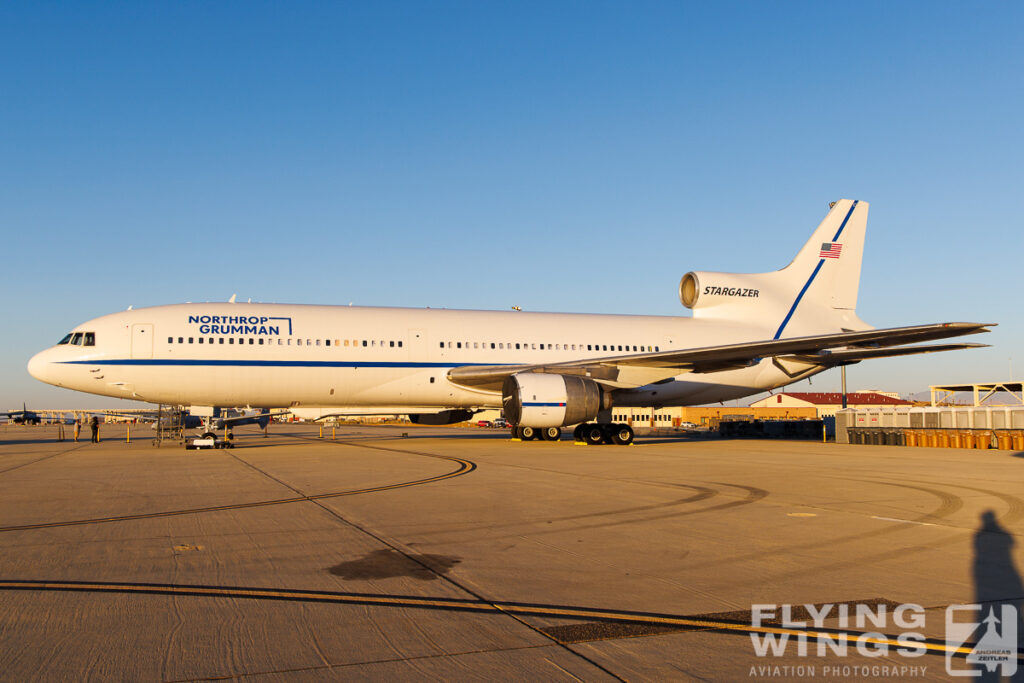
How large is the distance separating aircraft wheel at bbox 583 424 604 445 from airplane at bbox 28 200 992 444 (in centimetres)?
7

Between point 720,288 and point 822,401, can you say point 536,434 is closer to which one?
point 720,288

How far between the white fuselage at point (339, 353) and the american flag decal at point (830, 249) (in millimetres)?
5032

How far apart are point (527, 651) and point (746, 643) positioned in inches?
51.8

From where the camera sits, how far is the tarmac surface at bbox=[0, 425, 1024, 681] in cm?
396

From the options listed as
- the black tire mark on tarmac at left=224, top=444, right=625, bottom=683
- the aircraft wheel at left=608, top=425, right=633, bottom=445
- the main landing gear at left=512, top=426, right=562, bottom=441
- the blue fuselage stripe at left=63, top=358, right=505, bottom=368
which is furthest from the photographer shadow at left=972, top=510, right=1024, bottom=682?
the main landing gear at left=512, top=426, right=562, bottom=441

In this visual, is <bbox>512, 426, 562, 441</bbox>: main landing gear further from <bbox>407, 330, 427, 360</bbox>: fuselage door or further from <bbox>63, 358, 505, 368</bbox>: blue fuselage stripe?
<bbox>407, 330, 427, 360</bbox>: fuselage door

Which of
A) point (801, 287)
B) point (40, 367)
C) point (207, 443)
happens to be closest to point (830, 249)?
point (801, 287)

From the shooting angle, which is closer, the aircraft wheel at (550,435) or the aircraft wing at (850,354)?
the aircraft wing at (850,354)

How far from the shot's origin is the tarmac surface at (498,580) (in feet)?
13.0

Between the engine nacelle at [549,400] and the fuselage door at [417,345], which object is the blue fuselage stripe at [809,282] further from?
the fuselage door at [417,345]

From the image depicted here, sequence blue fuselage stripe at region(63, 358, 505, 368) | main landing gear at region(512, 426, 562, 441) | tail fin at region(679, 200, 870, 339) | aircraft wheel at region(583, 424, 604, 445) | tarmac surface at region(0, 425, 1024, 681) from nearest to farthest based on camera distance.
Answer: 1. tarmac surface at region(0, 425, 1024, 681)
2. blue fuselage stripe at region(63, 358, 505, 368)
3. aircraft wheel at region(583, 424, 604, 445)
4. main landing gear at region(512, 426, 562, 441)
5. tail fin at region(679, 200, 870, 339)

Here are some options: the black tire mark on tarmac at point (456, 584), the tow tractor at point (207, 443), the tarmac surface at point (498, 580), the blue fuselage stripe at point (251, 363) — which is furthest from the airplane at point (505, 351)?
the black tire mark on tarmac at point (456, 584)

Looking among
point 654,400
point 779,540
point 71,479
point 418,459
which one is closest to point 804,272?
point 654,400

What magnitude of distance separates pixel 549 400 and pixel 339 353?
7148mm
